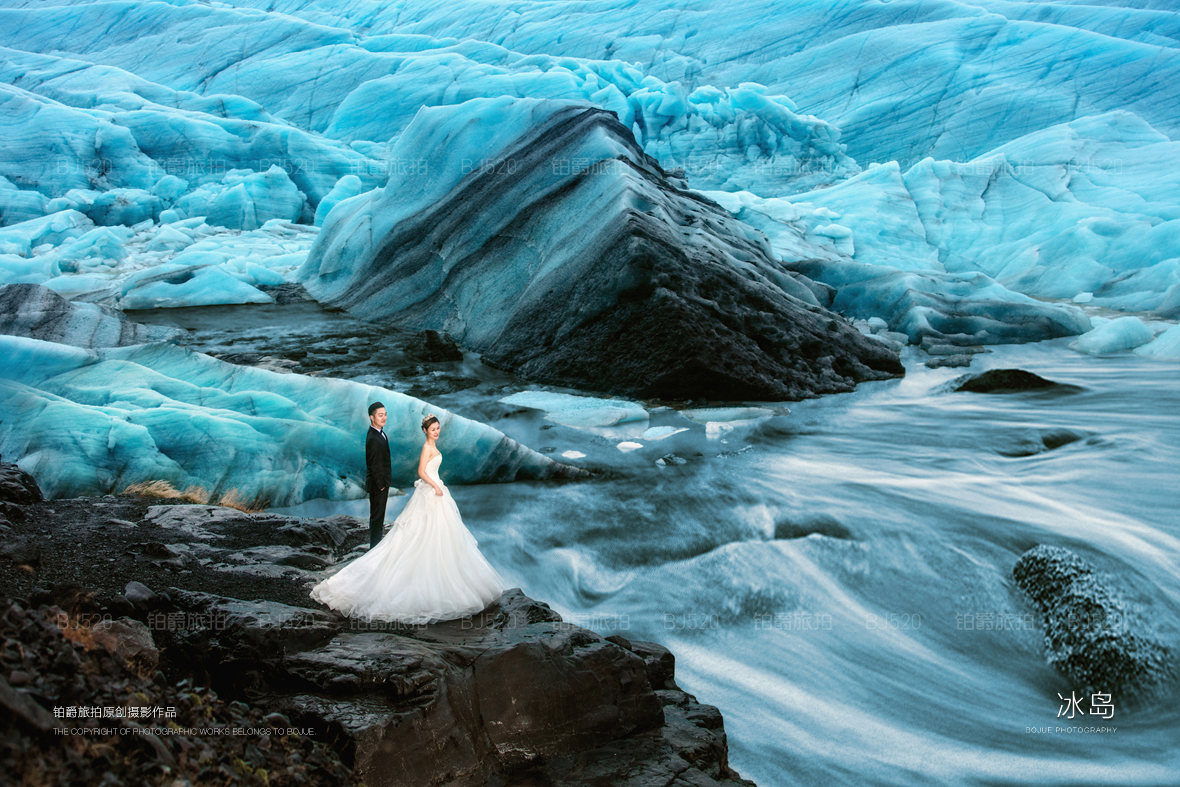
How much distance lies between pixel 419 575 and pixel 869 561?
410 centimetres

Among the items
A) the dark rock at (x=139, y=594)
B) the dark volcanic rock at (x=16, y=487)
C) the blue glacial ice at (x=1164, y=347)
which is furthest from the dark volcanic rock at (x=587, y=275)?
the dark rock at (x=139, y=594)

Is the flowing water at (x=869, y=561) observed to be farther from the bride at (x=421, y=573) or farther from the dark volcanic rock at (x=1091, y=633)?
the bride at (x=421, y=573)

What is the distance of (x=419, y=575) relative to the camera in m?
4.46

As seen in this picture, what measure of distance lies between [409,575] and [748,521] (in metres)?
3.90

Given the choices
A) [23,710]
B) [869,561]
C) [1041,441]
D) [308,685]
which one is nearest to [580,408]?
[869,561]

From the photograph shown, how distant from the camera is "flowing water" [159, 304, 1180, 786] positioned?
16.0 ft

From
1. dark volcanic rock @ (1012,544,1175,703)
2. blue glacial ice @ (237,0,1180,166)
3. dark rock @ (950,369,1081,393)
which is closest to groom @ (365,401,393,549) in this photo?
dark volcanic rock @ (1012,544,1175,703)

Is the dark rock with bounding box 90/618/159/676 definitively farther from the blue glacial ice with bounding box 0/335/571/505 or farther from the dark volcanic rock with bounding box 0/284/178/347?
the dark volcanic rock with bounding box 0/284/178/347

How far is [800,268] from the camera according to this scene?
56.7 ft

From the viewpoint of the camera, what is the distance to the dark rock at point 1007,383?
1149 cm

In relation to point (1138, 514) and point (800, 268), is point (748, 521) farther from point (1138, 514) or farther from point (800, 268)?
point (800, 268)

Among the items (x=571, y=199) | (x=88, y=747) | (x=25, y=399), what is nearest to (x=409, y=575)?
(x=88, y=747)

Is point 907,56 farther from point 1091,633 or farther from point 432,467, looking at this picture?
point 432,467

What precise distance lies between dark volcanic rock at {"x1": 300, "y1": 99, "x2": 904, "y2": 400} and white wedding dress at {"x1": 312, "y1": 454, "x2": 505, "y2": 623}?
20.6 ft
